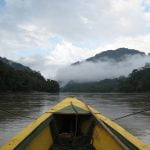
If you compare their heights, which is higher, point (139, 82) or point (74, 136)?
point (139, 82)

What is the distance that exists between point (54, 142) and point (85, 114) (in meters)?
1.07

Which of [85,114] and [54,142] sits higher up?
[85,114]

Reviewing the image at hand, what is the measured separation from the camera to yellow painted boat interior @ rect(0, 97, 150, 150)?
19.5 ft

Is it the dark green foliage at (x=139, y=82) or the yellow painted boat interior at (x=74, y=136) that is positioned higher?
the dark green foliage at (x=139, y=82)

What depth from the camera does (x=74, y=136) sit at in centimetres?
830

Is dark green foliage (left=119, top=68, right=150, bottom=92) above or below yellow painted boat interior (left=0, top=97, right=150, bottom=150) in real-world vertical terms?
above

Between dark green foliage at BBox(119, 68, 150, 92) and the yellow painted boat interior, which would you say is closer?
the yellow painted boat interior

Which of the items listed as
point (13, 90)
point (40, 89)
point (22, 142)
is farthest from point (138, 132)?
point (40, 89)

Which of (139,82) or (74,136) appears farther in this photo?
(139,82)

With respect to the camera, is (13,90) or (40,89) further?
(40,89)

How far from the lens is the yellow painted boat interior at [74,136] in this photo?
594 cm

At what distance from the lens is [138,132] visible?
12469 mm

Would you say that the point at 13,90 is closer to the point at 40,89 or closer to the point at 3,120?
the point at 40,89

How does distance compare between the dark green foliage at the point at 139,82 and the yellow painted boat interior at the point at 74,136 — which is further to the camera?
the dark green foliage at the point at 139,82
